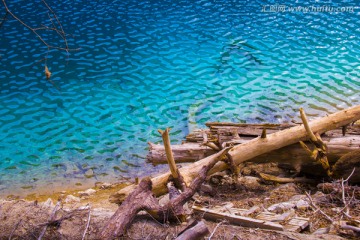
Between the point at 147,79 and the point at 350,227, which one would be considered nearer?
the point at 350,227

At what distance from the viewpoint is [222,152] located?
9172 millimetres

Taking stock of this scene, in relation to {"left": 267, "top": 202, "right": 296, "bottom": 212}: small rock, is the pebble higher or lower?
lower

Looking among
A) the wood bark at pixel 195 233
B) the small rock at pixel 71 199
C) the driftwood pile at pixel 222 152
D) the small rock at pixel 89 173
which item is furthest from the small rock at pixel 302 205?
the small rock at pixel 89 173

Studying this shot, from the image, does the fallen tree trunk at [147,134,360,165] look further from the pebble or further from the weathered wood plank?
the weathered wood plank

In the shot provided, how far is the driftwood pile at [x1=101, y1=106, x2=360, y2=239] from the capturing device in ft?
25.5

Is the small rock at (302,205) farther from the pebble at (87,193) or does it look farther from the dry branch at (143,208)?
the pebble at (87,193)

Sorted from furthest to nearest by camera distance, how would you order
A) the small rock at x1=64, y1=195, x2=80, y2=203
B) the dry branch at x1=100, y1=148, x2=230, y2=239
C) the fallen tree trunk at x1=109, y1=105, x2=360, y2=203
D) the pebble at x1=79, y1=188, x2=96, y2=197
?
the pebble at x1=79, y1=188, x2=96, y2=197
the small rock at x1=64, y1=195, x2=80, y2=203
the fallen tree trunk at x1=109, y1=105, x2=360, y2=203
the dry branch at x1=100, y1=148, x2=230, y2=239

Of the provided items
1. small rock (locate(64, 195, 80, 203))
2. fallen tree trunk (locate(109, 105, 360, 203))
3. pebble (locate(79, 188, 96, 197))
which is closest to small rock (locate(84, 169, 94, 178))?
pebble (locate(79, 188, 96, 197))

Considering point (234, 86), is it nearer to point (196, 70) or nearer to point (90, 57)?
point (196, 70)

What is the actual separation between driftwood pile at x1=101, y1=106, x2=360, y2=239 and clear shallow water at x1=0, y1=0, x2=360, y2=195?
8.62 ft

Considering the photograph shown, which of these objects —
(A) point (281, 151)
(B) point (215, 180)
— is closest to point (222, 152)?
(B) point (215, 180)

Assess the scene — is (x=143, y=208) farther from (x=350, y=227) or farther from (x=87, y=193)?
(x=87, y=193)

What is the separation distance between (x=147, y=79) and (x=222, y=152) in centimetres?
963

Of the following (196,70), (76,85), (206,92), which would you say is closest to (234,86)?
(206,92)
